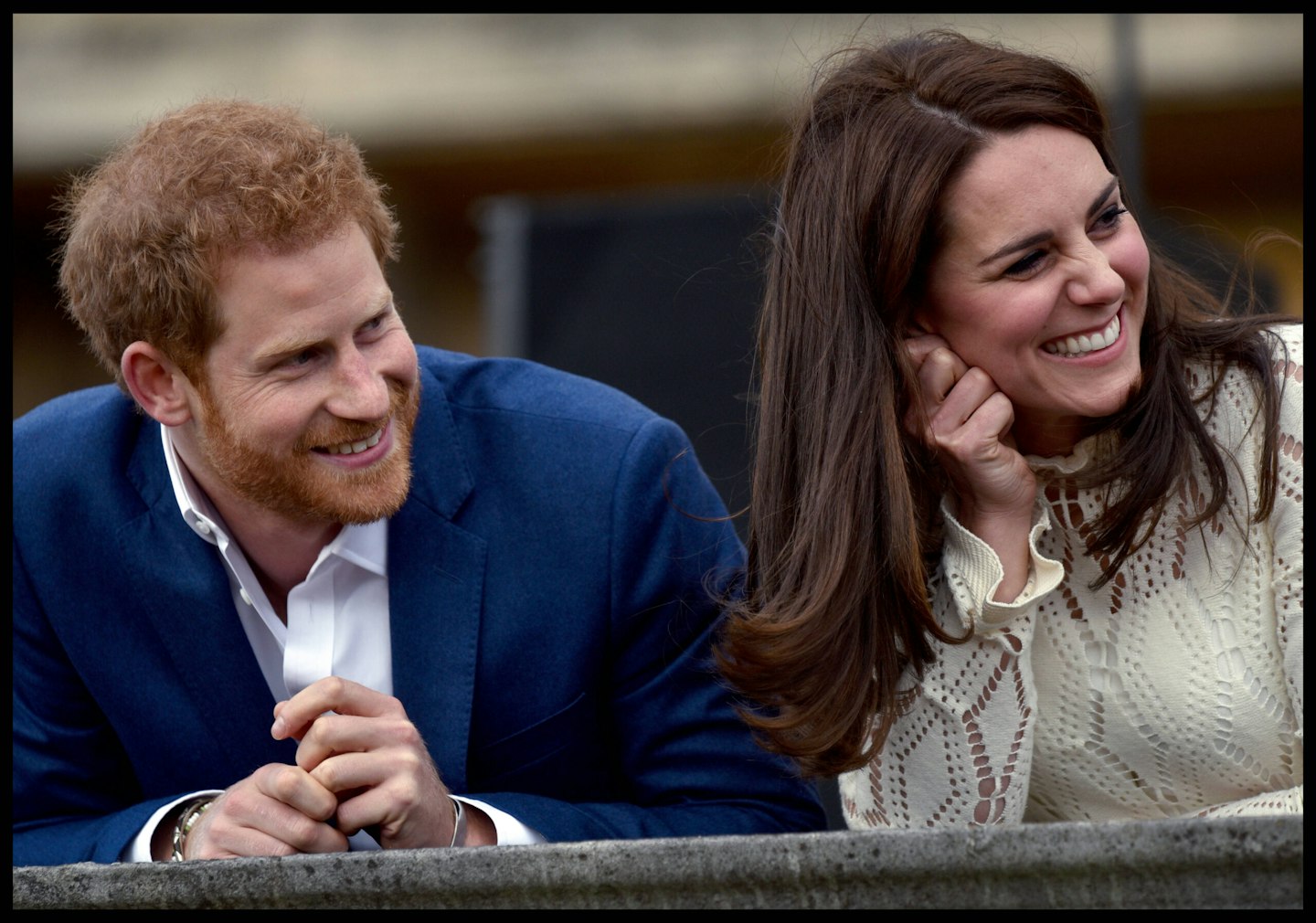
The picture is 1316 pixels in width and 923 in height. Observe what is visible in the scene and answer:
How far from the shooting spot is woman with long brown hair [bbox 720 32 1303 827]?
2393 millimetres

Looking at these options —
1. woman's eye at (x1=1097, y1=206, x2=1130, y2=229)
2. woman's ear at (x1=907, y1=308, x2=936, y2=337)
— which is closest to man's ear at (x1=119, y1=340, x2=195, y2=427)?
woman's ear at (x1=907, y1=308, x2=936, y2=337)

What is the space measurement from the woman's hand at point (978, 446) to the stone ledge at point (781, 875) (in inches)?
30.2

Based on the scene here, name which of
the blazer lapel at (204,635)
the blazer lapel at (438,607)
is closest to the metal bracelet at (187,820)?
the blazer lapel at (204,635)

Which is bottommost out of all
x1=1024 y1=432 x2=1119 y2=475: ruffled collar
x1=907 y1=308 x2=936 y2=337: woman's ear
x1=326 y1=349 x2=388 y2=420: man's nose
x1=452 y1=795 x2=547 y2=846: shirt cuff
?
x1=452 y1=795 x2=547 y2=846: shirt cuff

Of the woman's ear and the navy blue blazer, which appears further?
the navy blue blazer

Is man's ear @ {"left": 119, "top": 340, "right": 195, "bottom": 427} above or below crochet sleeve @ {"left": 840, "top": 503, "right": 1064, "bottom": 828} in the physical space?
above

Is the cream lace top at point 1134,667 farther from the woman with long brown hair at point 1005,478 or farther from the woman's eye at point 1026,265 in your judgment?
the woman's eye at point 1026,265

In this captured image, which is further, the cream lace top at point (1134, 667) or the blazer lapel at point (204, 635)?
the blazer lapel at point (204, 635)

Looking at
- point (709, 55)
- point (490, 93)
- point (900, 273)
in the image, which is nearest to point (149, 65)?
point (490, 93)

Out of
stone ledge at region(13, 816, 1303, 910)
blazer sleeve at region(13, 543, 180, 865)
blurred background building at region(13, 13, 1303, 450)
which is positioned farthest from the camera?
blurred background building at region(13, 13, 1303, 450)

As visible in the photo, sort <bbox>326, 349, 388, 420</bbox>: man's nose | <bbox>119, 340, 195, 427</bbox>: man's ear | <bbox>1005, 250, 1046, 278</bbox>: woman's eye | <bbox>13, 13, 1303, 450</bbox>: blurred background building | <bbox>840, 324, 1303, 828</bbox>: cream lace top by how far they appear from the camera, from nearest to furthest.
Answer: <bbox>1005, 250, 1046, 278</bbox>: woman's eye < <bbox>840, 324, 1303, 828</bbox>: cream lace top < <bbox>326, 349, 388, 420</bbox>: man's nose < <bbox>119, 340, 195, 427</bbox>: man's ear < <bbox>13, 13, 1303, 450</bbox>: blurred background building

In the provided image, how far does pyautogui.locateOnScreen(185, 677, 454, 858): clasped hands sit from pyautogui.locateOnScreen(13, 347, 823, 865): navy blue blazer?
0.91 feet

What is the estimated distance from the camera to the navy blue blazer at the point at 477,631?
275 centimetres

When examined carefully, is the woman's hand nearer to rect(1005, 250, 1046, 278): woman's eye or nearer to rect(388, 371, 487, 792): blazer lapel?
rect(1005, 250, 1046, 278): woman's eye
